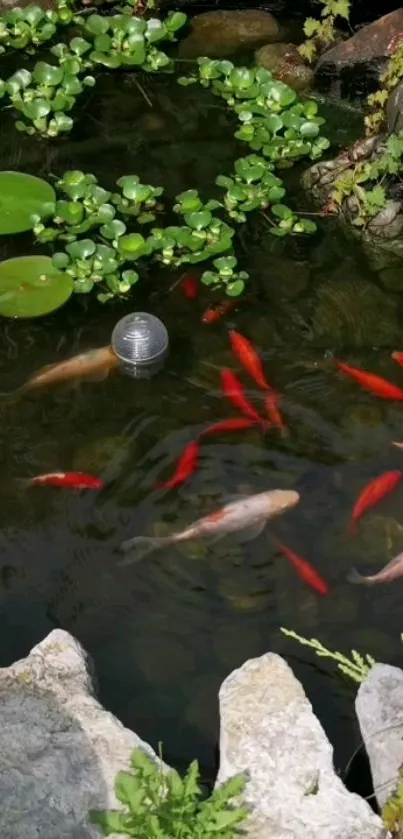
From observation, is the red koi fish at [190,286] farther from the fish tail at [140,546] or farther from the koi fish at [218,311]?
the fish tail at [140,546]

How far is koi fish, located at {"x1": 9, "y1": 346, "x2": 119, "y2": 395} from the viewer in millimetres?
5152

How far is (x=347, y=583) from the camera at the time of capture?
14.3 ft

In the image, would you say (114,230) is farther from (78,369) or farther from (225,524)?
(225,524)

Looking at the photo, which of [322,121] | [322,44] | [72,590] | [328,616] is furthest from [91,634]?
[322,44]

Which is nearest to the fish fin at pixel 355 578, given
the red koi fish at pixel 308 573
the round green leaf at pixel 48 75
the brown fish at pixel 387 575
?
the brown fish at pixel 387 575

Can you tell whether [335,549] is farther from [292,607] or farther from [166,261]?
[166,261]

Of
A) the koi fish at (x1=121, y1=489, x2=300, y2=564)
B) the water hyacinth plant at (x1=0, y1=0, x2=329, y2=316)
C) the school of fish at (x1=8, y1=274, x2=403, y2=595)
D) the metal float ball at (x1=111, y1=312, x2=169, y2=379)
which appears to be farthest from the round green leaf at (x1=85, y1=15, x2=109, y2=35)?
the koi fish at (x1=121, y1=489, x2=300, y2=564)

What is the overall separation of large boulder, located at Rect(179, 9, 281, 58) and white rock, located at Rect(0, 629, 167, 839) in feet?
17.5

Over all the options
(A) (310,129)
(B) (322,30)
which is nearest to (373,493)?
(A) (310,129)

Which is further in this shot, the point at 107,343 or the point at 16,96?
the point at 16,96

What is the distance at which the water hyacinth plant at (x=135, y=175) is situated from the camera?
5.68 metres

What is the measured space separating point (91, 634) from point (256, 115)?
3936 millimetres

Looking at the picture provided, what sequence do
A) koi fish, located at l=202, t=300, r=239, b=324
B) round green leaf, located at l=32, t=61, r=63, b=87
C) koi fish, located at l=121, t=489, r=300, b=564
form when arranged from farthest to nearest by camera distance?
round green leaf, located at l=32, t=61, r=63, b=87
koi fish, located at l=202, t=300, r=239, b=324
koi fish, located at l=121, t=489, r=300, b=564

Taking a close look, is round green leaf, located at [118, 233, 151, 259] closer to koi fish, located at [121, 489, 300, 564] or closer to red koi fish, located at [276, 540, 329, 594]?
koi fish, located at [121, 489, 300, 564]
